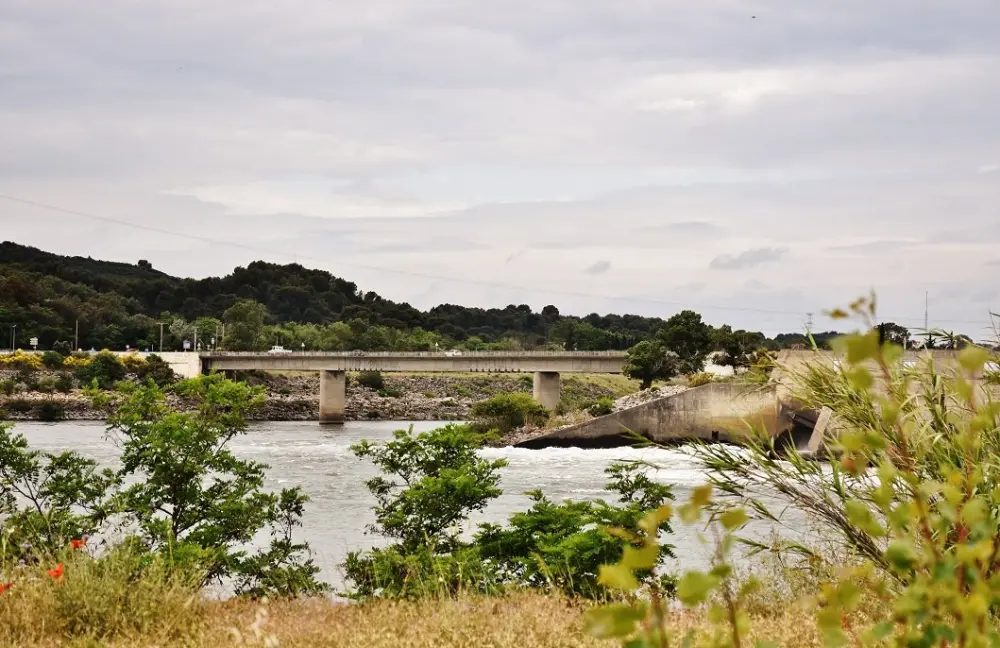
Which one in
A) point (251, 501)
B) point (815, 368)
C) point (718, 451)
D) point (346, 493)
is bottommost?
point (346, 493)

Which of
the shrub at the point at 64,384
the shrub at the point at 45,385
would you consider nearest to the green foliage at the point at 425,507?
the shrub at the point at 45,385

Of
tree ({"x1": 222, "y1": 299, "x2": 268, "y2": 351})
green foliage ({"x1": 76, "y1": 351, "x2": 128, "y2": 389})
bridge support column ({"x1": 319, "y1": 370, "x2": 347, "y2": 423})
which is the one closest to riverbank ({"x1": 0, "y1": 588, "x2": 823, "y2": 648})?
bridge support column ({"x1": 319, "y1": 370, "x2": 347, "y2": 423})

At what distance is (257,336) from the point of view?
457 feet

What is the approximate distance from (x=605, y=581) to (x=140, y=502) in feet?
46.5

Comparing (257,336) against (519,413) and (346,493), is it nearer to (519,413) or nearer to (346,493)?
(519,413)

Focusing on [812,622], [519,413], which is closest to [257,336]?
[519,413]

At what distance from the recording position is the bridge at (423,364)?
85750 millimetres

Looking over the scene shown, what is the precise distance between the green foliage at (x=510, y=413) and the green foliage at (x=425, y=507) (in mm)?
52677

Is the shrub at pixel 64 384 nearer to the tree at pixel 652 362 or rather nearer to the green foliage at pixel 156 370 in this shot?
the green foliage at pixel 156 370

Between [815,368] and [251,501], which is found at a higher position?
[815,368]

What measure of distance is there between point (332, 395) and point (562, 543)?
86.1 m

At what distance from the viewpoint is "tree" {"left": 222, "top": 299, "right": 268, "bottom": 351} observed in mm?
132750

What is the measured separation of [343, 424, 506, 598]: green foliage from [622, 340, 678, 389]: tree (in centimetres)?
6014

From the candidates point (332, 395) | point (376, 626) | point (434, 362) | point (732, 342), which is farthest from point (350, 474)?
point (332, 395)
